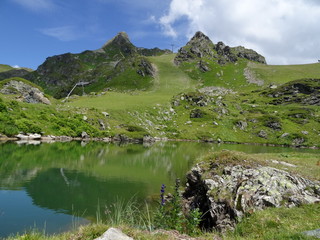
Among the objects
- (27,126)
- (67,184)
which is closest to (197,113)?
(27,126)

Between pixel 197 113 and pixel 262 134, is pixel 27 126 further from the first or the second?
pixel 262 134

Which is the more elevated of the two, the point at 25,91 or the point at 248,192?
the point at 25,91

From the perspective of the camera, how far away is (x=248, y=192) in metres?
15.5

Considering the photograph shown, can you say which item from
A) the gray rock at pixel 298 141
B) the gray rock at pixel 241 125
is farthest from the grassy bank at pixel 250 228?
the gray rock at pixel 241 125

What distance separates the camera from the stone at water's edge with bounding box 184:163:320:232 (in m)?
14.4

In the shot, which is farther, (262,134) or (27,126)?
(262,134)

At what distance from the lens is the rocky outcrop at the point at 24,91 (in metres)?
101

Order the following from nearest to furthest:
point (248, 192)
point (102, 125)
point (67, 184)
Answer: point (248, 192) < point (67, 184) < point (102, 125)

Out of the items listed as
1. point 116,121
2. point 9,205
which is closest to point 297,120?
point 116,121

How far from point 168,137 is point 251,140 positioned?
45.6m

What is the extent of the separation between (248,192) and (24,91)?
117 metres

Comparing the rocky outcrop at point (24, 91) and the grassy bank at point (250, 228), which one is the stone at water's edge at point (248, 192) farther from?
the rocky outcrop at point (24, 91)

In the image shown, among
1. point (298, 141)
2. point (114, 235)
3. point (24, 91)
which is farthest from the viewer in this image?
point (298, 141)

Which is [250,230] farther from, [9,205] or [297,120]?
[297,120]
